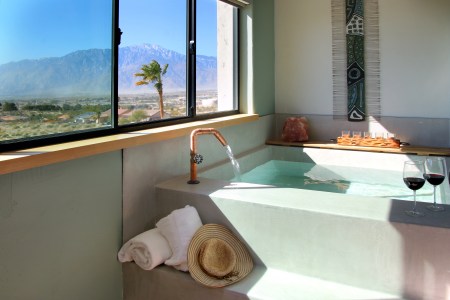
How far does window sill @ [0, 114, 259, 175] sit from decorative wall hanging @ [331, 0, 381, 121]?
2.19 m

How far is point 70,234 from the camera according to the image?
5.17 feet

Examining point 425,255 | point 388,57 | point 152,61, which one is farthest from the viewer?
point 388,57

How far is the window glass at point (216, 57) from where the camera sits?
2922 millimetres

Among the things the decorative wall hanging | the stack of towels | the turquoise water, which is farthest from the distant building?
the decorative wall hanging

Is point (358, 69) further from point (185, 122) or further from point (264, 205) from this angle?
point (264, 205)

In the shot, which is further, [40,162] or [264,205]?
[264,205]

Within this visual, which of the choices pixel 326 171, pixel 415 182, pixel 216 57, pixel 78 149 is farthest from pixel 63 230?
pixel 326 171

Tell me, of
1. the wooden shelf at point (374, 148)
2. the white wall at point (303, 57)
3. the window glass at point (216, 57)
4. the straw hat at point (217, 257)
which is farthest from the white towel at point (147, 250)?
the white wall at point (303, 57)

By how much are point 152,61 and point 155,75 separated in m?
0.09

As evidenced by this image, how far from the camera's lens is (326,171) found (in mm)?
3318

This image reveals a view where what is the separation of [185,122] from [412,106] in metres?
2.29

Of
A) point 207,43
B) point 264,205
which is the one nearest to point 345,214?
point 264,205

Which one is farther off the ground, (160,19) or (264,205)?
(160,19)

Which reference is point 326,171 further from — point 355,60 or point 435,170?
point 435,170
